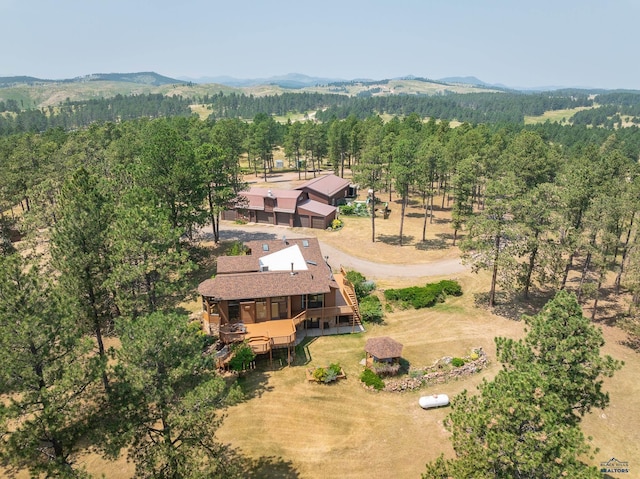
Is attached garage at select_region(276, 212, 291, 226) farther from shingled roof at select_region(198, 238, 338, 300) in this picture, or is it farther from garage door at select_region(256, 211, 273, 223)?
shingled roof at select_region(198, 238, 338, 300)

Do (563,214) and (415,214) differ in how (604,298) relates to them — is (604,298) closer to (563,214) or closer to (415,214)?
(563,214)

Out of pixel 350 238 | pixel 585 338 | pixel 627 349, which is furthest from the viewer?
pixel 350 238

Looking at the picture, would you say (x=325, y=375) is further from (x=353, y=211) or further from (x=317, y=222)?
(x=353, y=211)

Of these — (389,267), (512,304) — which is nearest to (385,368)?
(512,304)

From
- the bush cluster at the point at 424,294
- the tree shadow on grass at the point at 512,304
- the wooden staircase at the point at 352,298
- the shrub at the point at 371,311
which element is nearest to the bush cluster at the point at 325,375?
the wooden staircase at the point at 352,298

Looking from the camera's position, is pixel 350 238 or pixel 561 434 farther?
pixel 350 238

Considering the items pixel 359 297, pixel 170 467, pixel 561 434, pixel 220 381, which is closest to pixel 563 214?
pixel 359 297
